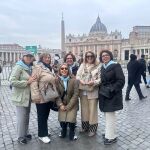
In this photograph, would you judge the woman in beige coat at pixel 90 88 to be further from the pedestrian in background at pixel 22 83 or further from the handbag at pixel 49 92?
the pedestrian in background at pixel 22 83

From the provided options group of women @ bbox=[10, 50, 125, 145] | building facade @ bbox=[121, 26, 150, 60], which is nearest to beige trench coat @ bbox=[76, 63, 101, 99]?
group of women @ bbox=[10, 50, 125, 145]

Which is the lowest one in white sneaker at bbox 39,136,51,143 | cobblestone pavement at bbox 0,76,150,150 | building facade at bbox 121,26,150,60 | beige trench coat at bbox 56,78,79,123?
cobblestone pavement at bbox 0,76,150,150

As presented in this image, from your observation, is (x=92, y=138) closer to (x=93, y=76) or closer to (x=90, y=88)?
(x=90, y=88)

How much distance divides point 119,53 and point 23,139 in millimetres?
100484

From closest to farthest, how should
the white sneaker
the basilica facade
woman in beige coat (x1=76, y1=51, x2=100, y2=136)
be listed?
the white sneaker → woman in beige coat (x1=76, y1=51, x2=100, y2=136) → the basilica facade

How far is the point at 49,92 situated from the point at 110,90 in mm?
1101

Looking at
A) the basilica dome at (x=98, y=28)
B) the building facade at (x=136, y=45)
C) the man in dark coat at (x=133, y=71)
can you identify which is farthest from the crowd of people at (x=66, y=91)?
the basilica dome at (x=98, y=28)

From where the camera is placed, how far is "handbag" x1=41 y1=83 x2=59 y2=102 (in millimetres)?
5074

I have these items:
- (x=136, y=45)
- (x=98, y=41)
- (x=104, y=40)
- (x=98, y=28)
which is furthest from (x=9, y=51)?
(x=136, y=45)

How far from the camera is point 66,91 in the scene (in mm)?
5406

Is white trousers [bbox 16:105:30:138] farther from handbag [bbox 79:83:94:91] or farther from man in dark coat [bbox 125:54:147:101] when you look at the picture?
man in dark coat [bbox 125:54:147:101]

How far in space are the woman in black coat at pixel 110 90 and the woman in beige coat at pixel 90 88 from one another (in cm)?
20

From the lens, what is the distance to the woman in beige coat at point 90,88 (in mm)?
5520

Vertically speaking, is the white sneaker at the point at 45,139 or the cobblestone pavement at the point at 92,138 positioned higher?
the white sneaker at the point at 45,139
